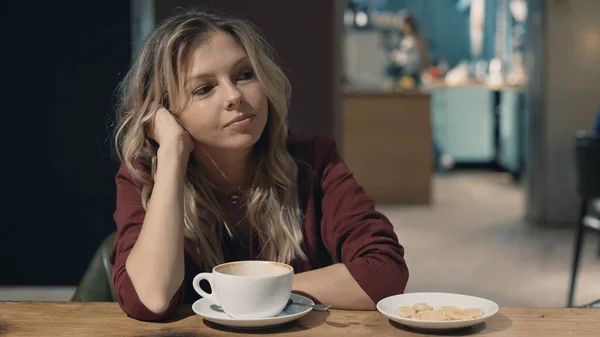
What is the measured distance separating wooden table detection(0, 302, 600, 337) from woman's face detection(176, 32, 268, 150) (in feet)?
1.27

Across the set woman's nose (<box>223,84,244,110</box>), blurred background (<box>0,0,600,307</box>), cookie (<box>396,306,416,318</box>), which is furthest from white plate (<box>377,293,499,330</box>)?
blurred background (<box>0,0,600,307</box>)

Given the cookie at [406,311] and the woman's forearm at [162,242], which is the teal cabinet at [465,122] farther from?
the cookie at [406,311]

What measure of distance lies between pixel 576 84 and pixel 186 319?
549cm

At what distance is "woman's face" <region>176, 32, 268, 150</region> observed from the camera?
5.81 ft

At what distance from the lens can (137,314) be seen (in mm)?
1540

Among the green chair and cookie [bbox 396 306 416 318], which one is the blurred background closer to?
the green chair

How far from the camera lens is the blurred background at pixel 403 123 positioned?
4.32m

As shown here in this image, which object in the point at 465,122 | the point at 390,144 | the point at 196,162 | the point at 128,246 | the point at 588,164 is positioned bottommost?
the point at 465,122

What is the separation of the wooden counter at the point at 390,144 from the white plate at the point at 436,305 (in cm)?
608

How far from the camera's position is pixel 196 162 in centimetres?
202

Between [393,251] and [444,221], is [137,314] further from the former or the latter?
[444,221]

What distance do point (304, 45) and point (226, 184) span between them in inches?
82.2

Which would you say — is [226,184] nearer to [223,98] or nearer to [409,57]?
[223,98]

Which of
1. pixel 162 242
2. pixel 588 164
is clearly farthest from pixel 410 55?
pixel 162 242
